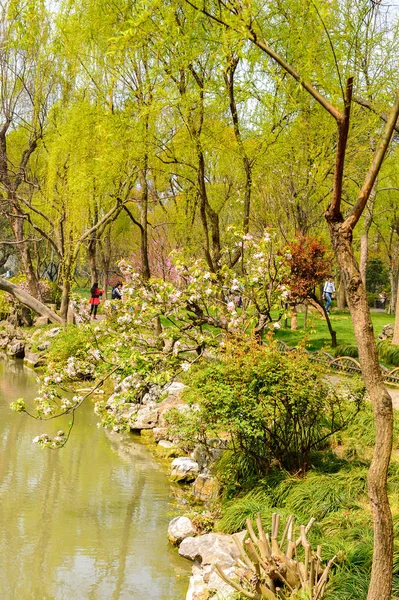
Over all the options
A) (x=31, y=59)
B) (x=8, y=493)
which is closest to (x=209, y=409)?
(x=8, y=493)

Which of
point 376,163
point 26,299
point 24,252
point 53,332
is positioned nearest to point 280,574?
point 376,163

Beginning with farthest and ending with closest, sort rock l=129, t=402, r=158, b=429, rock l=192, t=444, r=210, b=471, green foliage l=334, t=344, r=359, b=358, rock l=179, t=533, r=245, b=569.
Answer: green foliage l=334, t=344, r=359, b=358 < rock l=129, t=402, r=158, b=429 < rock l=192, t=444, r=210, b=471 < rock l=179, t=533, r=245, b=569

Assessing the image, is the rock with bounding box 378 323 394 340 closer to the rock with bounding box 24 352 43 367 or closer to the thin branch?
the rock with bounding box 24 352 43 367

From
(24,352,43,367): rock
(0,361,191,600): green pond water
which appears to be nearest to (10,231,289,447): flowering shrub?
(0,361,191,600): green pond water

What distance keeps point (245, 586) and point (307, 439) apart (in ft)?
9.64

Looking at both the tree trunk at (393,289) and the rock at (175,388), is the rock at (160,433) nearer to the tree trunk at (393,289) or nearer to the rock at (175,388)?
the rock at (175,388)

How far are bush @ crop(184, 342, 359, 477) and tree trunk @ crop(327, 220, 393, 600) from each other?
11.0ft

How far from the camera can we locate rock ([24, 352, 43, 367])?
19.4m

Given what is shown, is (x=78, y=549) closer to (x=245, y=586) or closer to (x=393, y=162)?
(x=245, y=586)

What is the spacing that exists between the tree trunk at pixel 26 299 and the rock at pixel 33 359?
1.49m

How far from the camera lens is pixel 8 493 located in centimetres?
877

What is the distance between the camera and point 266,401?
773 cm

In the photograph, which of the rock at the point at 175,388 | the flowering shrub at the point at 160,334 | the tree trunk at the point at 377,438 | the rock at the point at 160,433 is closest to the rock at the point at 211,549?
the flowering shrub at the point at 160,334

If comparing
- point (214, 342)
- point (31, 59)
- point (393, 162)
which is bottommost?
point (214, 342)
